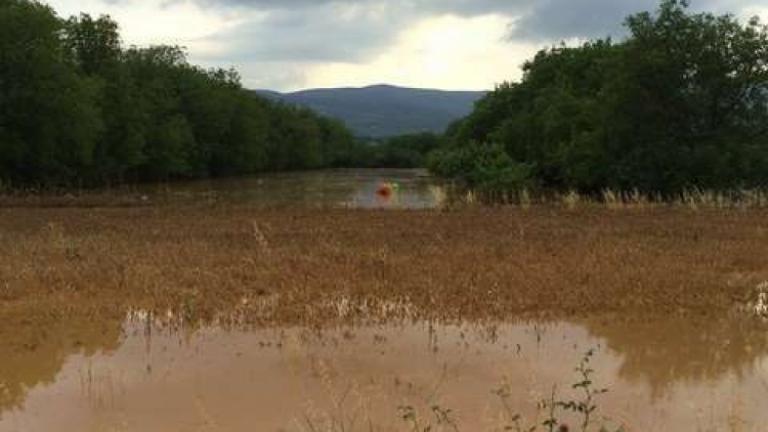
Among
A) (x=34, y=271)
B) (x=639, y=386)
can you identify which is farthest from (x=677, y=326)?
(x=34, y=271)

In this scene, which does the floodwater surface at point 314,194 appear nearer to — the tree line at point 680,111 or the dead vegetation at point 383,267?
the tree line at point 680,111

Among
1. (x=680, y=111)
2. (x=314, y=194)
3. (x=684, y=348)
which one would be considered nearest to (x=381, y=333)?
(x=684, y=348)

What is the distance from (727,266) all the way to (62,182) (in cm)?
5039

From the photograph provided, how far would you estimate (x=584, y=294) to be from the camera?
509 inches

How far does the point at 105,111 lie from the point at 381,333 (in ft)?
197

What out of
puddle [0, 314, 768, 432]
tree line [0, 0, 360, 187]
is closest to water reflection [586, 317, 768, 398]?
puddle [0, 314, 768, 432]

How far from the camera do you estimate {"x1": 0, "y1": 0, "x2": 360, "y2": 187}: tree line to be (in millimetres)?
51594

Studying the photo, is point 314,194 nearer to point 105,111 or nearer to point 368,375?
point 105,111

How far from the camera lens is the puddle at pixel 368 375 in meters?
7.38

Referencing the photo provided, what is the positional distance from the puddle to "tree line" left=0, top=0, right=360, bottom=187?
146 ft

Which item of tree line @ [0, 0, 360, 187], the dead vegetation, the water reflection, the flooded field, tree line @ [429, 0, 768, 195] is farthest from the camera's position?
tree line @ [0, 0, 360, 187]

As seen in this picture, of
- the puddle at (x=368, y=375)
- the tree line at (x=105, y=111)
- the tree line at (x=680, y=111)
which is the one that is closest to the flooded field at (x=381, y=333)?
the puddle at (x=368, y=375)

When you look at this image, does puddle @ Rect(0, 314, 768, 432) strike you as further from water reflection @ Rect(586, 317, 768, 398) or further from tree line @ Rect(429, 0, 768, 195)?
Answer: tree line @ Rect(429, 0, 768, 195)

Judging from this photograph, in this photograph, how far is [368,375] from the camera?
8797mm
